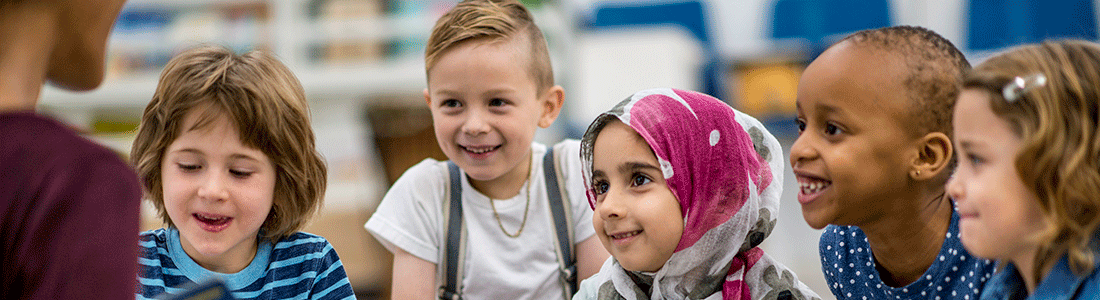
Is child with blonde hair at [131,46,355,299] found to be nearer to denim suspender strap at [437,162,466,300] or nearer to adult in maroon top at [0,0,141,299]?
denim suspender strap at [437,162,466,300]

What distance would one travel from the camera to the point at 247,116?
127 cm

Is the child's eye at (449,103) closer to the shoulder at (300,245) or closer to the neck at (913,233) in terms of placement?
the shoulder at (300,245)

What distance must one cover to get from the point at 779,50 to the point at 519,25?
2.61 metres

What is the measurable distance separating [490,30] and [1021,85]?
0.93 meters

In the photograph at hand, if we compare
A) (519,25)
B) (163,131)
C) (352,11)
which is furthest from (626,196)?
(352,11)

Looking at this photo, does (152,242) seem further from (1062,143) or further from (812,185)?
(1062,143)

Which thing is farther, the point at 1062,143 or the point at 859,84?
the point at 859,84

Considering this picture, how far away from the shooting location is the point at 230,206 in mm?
1249

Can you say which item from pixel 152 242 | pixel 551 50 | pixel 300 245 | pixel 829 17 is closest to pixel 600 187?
pixel 300 245

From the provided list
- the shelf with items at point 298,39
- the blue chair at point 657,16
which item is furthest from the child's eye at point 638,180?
the blue chair at point 657,16

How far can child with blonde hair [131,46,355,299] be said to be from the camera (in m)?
1.25

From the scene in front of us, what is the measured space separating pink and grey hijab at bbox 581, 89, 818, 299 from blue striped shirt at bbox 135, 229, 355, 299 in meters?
0.51

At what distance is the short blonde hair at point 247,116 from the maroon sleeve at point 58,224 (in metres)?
0.52

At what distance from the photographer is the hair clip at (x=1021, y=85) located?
2.77 ft
